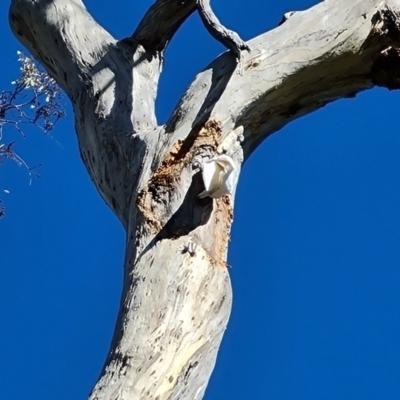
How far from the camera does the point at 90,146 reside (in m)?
3.19

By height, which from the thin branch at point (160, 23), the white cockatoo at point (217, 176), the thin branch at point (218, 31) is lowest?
the white cockatoo at point (217, 176)

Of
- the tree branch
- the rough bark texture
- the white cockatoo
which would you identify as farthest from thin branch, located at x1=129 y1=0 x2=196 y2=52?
the white cockatoo

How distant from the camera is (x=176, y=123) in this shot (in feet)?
9.24

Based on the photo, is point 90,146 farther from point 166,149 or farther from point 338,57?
point 338,57

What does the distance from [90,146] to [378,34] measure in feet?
3.66

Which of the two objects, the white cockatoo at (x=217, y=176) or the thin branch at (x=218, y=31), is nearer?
the white cockatoo at (x=217, y=176)

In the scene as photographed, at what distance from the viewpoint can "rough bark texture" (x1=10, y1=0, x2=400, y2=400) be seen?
90.5 inches

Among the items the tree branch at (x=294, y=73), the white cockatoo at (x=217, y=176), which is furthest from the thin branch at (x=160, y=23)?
the white cockatoo at (x=217, y=176)

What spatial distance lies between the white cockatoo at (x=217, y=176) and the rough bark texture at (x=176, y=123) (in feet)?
0.20

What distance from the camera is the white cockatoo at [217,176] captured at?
99.3 inches

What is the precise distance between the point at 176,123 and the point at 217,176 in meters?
0.35

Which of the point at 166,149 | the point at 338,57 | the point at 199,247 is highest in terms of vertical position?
the point at 338,57

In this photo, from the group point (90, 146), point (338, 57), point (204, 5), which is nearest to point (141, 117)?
point (90, 146)

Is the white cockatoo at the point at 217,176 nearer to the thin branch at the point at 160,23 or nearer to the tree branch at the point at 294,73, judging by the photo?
the tree branch at the point at 294,73
